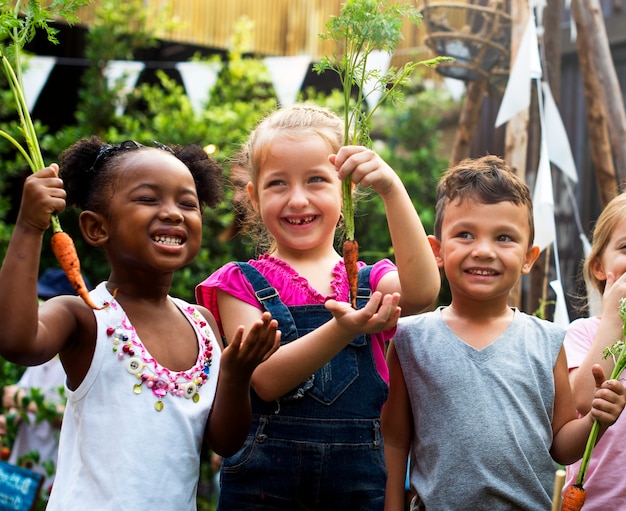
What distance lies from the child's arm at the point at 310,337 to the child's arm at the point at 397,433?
402 mm

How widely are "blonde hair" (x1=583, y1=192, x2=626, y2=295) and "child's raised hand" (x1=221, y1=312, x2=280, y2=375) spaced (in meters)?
1.24

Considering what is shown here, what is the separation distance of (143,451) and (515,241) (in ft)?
3.77

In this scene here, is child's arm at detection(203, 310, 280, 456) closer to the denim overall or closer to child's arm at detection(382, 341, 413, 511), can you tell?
the denim overall

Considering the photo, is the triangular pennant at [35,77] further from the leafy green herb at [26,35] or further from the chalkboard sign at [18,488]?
the leafy green herb at [26,35]

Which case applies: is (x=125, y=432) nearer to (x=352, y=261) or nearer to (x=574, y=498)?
(x=352, y=261)

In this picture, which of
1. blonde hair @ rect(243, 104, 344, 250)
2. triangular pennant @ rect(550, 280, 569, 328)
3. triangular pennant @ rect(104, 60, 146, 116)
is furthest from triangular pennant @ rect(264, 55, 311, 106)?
blonde hair @ rect(243, 104, 344, 250)

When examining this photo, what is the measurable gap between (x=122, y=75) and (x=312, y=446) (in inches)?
209

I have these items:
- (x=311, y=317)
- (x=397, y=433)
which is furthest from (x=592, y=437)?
(x=311, y=317)

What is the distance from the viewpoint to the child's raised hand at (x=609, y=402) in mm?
2016

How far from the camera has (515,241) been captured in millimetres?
2324

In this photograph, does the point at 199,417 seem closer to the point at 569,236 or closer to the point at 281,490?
the point at 281,490

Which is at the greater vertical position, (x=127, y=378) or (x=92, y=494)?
(x=127, y=378)

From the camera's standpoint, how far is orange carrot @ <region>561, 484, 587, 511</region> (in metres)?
2.04

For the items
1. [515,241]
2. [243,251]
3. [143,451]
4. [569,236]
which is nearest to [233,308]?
[143,451]
